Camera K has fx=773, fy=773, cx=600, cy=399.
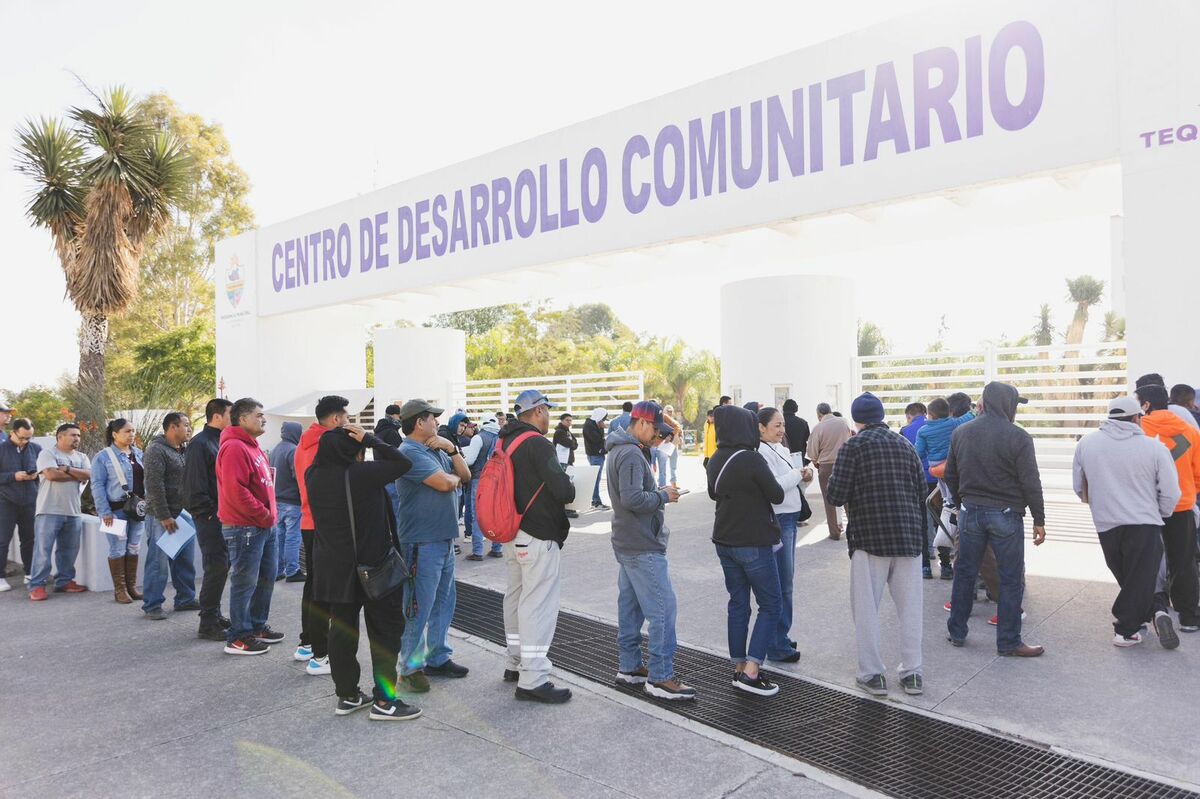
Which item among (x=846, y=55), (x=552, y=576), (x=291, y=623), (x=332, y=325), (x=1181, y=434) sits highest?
(x=846, y=55)

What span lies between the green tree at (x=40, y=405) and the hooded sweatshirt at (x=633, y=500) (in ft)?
66.6

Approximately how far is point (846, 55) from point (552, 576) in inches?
330

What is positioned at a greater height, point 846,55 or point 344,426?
point 846,55

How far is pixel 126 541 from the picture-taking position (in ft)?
24.5

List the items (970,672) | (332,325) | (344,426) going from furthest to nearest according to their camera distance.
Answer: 1. (332,325)
2. (970,672)
3. (344,426)

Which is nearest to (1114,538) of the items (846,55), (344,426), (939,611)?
(939,611)

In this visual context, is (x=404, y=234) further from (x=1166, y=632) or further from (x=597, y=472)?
(x=1166, y=632)

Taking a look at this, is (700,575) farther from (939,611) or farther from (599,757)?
(599,757)

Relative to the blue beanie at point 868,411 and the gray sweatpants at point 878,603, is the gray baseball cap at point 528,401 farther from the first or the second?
the gray sweatpants at point 878,603

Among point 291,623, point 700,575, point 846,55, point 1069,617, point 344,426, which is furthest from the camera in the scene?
point 846,55

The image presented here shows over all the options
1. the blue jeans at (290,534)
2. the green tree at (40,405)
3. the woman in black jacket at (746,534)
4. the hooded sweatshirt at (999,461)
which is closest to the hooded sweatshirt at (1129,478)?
the hooded sweatshirt at (999,461)

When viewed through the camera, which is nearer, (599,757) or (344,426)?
(599,757)

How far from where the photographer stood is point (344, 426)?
4.49 metres

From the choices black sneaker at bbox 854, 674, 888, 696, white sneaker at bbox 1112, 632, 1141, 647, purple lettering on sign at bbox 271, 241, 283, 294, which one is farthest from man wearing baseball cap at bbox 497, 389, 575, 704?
purple lettering on sign at bbox 271, 241, 283, 294
